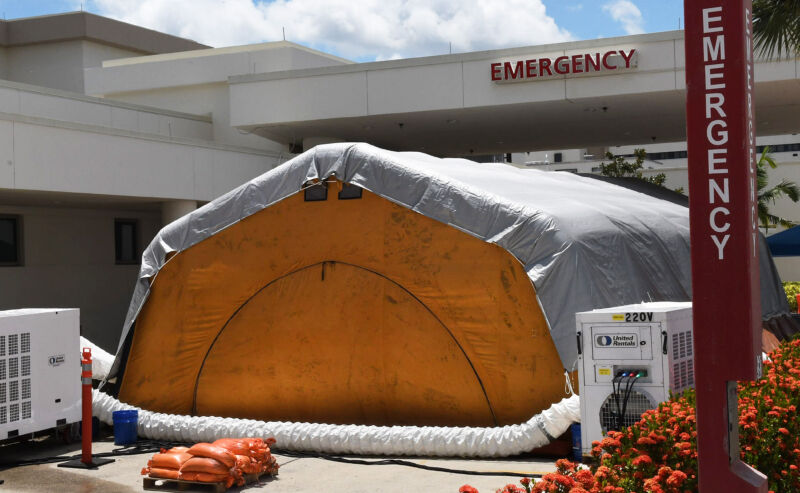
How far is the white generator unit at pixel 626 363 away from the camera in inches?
358

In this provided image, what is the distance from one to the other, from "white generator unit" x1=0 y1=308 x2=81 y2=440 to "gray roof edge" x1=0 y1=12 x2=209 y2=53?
29.8 meters

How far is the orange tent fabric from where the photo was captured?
1107 centimetres

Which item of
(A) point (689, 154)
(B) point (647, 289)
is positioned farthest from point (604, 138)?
(A) point (689, 154)

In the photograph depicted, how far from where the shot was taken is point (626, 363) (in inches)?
364

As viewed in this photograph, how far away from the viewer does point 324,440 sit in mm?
10945

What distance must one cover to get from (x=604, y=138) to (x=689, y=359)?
68.0ft

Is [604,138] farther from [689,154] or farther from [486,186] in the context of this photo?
[689,154]

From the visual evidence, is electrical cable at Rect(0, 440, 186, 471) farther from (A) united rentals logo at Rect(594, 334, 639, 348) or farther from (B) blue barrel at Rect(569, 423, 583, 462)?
(A) united rentals logo at Rect(594, 334, 639, 348)

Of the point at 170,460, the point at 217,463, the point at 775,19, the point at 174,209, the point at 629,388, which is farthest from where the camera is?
the point at 174,209

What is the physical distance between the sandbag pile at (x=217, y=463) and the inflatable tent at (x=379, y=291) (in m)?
2.38

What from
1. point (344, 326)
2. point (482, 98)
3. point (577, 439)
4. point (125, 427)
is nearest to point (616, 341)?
point (577, 439)

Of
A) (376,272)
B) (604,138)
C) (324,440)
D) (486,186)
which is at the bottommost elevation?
(324,440)

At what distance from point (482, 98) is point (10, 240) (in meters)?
11.8

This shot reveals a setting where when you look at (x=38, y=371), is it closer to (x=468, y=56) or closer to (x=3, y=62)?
(x=468, y=56)
